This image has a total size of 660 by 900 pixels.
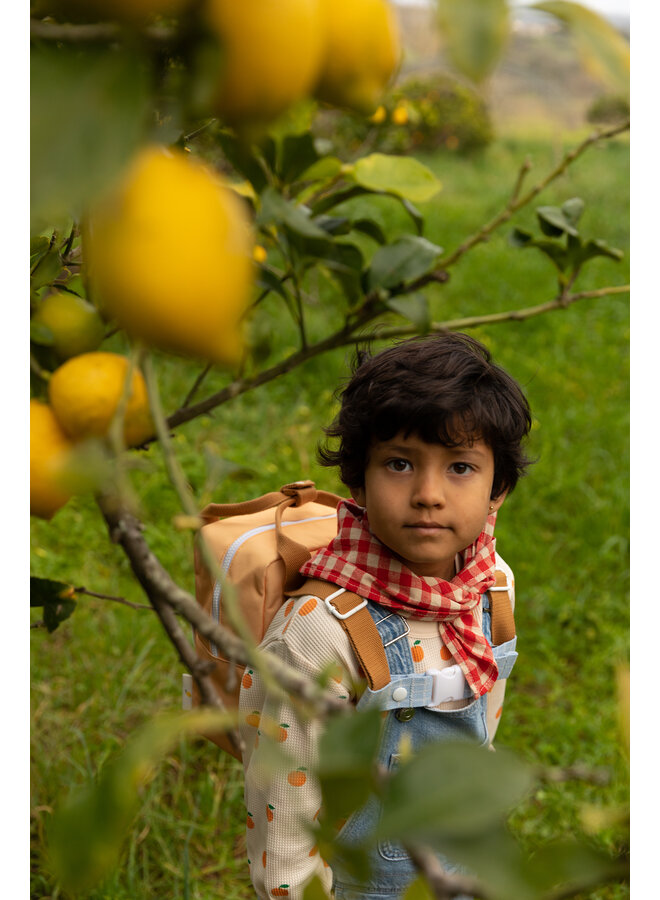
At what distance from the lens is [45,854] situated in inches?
52.0

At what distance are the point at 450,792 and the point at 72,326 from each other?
258 millimetres

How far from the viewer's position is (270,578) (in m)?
1.04

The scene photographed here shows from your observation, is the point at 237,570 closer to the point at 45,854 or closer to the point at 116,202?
the point at 45,854

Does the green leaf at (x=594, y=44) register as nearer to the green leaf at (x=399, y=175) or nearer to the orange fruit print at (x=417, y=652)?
the green leaf at (x=399, y=175)

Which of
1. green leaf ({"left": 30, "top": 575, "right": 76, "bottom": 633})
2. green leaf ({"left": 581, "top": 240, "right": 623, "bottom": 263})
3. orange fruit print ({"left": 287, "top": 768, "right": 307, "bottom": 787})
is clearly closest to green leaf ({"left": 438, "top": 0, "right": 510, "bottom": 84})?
green leaf ({"left": 581, "top": 240, "right": 623, "bottom": 263})

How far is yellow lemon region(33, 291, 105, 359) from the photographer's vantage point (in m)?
0.40

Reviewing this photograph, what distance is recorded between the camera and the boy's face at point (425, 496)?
0.97m

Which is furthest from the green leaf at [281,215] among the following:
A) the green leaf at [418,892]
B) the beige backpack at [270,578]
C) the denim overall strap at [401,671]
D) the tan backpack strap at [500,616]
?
the tan backpack strap at [500,616]

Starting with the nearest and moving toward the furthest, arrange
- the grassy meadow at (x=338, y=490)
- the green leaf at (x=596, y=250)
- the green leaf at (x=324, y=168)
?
1. the green leaf at (x=324, y=168)
2. the green leaf at (x=596, y=250)
3. the grassy meadow at (x=338, y=490)

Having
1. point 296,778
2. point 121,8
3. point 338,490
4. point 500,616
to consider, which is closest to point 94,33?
point 121,8

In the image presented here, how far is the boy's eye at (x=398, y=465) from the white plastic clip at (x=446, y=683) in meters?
0.24

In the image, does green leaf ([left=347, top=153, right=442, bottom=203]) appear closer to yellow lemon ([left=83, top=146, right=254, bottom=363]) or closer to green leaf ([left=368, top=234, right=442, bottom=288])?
green leaf ([left=368, top=234, right=442, bottom=288])

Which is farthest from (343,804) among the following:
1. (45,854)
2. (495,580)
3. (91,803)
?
(45,854)

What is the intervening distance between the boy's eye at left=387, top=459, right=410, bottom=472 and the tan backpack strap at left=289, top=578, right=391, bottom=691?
151 millimetres
